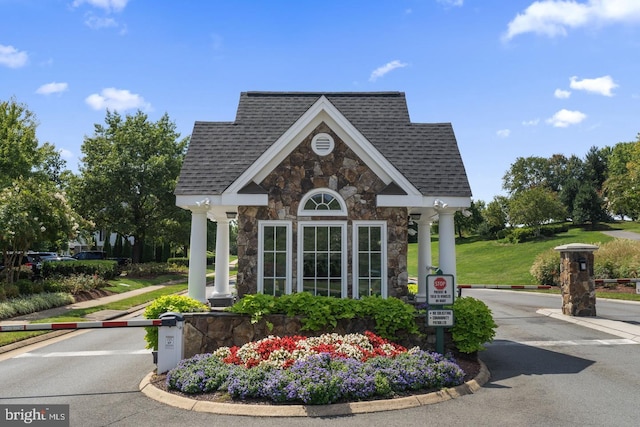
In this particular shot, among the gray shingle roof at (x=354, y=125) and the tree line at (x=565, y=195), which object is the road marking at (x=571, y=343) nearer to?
the gray shingle roof at (x=354, y=125)

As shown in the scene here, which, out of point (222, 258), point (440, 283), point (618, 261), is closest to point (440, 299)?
point (440, 283)

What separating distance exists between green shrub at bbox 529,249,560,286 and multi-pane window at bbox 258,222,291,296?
2489cm

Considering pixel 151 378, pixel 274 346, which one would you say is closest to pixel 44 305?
pixel 151 378

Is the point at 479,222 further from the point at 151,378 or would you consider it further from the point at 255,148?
the point at 151,378

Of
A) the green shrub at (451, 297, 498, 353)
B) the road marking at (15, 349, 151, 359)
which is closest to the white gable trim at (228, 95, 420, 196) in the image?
the green shrub at (451, 297, 498, 353)

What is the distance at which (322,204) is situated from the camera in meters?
12.2

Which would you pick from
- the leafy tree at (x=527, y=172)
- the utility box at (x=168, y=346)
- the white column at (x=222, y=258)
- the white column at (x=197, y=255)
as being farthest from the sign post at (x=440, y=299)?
the leafy tree at (x=527, y=172)

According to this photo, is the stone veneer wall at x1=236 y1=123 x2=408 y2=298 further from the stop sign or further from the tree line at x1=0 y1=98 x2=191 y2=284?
the tree line at x1=0 y1=98 x2=191 y2=284

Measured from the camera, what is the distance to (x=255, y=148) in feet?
45.3

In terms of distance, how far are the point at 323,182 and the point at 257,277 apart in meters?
2.87

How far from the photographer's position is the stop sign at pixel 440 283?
10055 mm

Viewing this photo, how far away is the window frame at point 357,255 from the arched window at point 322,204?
53 centimetres

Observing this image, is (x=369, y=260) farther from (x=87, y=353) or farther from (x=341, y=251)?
(x=87, y=353)

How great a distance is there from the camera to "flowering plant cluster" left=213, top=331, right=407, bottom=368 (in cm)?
898
